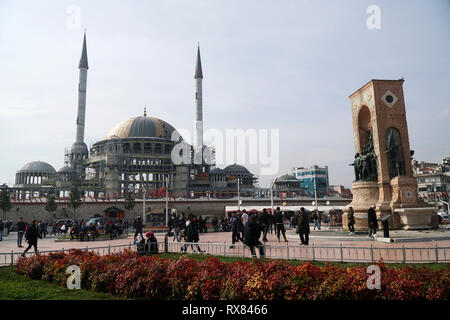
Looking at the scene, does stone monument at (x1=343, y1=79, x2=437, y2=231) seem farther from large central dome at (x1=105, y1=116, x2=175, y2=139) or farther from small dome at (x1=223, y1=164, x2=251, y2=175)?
small dome at (x1=223, y1=164, x2=251, y2=175)

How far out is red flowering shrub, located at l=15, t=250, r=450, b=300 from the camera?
565 cm

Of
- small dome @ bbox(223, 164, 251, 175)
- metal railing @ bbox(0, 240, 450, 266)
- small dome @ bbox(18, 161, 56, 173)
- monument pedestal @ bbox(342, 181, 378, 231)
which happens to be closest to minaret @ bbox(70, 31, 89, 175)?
small dome @ bbox(18, 161, 56, 173)

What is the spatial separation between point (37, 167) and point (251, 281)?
85.3 metres

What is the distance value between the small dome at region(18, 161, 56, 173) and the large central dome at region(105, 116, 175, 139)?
803 inches

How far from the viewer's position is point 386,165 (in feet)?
58.3

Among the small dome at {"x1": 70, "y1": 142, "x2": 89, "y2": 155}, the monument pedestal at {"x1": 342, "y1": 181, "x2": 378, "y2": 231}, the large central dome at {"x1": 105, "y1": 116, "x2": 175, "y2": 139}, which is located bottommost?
the monument pedestal at {"x1": 342, "y1": 181, "x2": 378, "y2": 231}

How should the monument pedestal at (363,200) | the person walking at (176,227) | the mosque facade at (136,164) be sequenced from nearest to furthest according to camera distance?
1. the person walking at (176,227)
2. the monument pedestal at (363,200)
3. the mosque facade at (136,164)

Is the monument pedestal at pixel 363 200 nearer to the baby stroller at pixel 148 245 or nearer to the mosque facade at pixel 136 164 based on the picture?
the baby stroller at pixel 148 245

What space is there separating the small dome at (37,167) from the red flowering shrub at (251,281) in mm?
80371

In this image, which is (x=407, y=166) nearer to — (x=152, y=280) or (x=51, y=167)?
(x=152, y=280)

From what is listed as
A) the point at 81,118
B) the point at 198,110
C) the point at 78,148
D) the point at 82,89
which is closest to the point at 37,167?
the point at 78,148

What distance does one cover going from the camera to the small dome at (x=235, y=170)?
7562 cm

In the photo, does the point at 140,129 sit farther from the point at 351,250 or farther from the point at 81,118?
the point at 351,250

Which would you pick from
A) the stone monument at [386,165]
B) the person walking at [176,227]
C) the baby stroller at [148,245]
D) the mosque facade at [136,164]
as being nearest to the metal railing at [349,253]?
the baby stroller at [148,245]
